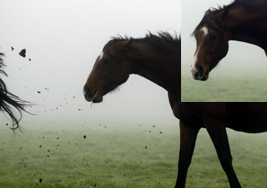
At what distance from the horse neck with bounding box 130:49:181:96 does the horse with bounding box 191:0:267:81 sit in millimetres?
306

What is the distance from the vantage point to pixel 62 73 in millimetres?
3693

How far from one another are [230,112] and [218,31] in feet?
2.19

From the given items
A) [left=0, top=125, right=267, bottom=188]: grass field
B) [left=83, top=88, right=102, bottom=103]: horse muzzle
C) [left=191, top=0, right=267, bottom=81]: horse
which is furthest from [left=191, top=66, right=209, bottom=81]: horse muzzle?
[left=0, top=125, right=267, bottom=188]: grass field

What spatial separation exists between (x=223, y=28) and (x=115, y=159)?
6.17ft

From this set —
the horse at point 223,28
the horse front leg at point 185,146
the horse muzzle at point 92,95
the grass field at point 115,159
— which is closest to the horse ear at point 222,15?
the horse at point 223,28

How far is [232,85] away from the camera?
10.0 ft

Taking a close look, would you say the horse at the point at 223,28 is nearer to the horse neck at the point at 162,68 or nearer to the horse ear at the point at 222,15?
the horse ear at the point at 222,15

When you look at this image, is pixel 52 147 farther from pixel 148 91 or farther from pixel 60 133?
pixel 148 91

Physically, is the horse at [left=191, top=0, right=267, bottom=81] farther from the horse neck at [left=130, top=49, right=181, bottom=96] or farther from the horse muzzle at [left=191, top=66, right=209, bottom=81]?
the horse neck at [left=130, top=49, right=181, bottom=96]

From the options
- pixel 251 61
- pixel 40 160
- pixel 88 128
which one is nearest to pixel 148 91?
pixel 88 128

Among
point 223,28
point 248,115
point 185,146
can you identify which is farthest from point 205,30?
point 185,146

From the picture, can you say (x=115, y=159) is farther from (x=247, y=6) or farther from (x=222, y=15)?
(x=247, y=6)

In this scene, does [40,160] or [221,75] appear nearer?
[221,75]

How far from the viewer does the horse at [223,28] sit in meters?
2.47
